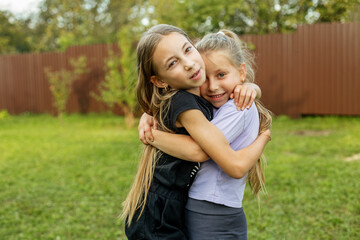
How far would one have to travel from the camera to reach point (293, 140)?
6770 mm

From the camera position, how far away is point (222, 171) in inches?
61.1

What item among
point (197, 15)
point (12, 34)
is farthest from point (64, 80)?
point (12, 34)

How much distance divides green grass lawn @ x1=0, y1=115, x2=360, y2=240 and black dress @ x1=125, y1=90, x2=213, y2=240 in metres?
0.45

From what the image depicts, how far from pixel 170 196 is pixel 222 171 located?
0.79 feet

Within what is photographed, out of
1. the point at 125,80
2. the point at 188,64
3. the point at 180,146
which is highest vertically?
the point at 188,64

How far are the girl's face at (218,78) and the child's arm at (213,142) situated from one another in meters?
0.19

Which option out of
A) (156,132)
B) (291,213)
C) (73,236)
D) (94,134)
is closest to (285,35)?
(94,134)

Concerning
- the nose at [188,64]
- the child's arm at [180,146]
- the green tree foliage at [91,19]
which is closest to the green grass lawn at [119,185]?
the child's arm at [180,146]

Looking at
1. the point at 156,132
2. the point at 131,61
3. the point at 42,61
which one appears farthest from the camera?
the point at 42,61

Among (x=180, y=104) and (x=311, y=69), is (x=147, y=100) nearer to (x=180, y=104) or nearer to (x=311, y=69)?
(x=180, y=104)

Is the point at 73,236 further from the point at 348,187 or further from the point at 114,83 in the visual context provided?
the point at 114,83

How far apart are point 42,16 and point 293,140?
26.7m

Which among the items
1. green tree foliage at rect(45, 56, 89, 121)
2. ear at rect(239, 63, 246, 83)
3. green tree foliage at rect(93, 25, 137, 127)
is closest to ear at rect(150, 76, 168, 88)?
ear at rect(239, 63, 246, 83)

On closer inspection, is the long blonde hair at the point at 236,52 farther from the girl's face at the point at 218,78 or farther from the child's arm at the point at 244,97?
the child's arm at the point at 244,97
